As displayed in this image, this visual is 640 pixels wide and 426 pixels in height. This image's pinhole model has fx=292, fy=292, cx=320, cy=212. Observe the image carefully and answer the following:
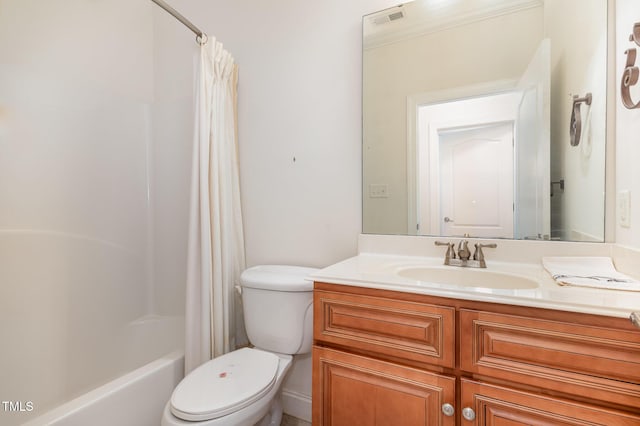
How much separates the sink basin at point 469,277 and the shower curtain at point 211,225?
2.97 ft

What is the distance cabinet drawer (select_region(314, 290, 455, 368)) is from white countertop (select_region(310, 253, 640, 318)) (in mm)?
50

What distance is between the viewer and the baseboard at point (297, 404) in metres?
1.55

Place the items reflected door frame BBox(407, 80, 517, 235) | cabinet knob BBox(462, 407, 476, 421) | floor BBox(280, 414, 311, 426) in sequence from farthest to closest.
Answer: floor BBox(280, 414, 311, 426), reflected door frame BBox(407, 80, 517, 235), cabinet knob BBox(462, 407, 476, 421)

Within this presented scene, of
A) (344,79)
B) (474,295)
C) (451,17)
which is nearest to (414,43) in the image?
(451,17)

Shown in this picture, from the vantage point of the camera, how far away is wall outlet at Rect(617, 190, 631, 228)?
943 millimetres

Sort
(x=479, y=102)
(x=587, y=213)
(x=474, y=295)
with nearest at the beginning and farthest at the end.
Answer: (x=474, y=295)
(x=587, y=213)
(x=479, y=102)

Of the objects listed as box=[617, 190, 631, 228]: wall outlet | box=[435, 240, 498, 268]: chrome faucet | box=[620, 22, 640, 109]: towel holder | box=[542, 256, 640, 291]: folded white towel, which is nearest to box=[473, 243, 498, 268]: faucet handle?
box=[435, 240, 498, 268]: chrome faucet

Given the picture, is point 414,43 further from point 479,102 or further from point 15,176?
point 15,176

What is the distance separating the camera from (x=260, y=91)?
170 centimetres

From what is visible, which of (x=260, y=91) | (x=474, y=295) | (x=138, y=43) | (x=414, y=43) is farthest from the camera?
(x=138, y=43)

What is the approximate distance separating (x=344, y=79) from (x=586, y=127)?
1.02 m

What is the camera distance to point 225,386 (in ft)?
3.54

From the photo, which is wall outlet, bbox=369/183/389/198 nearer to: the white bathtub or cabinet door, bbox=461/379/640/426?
cabinet door, bbox=461/379/640/426

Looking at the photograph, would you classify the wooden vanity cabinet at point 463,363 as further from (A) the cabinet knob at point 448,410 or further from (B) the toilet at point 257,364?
(B) the toilet at point 257,364
